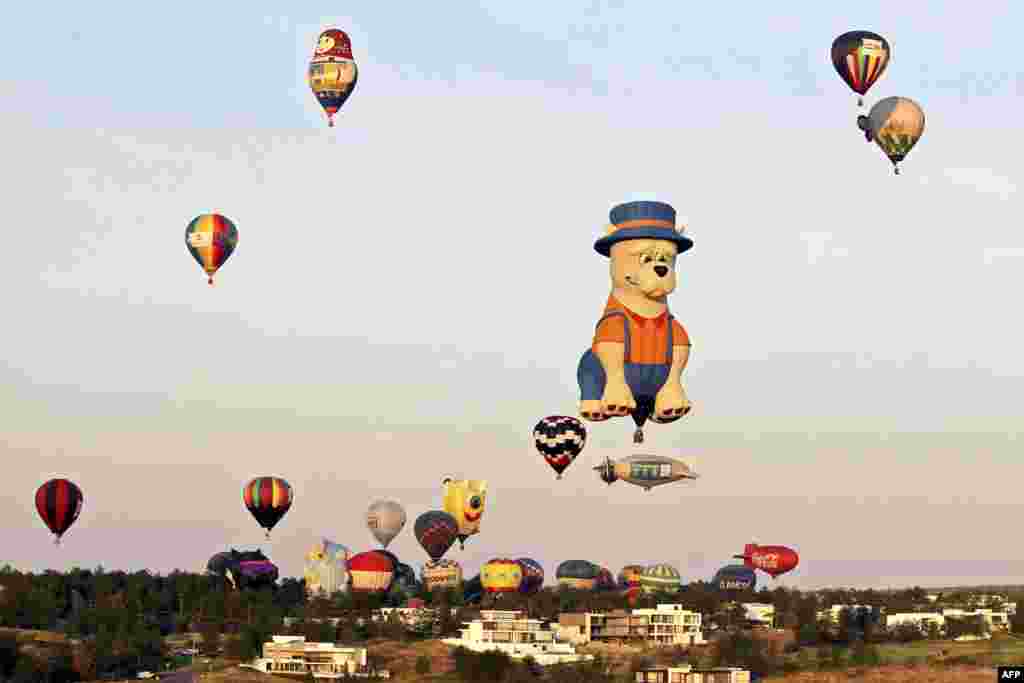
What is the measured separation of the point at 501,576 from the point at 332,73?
184 feet

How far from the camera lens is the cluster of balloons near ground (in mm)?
90062

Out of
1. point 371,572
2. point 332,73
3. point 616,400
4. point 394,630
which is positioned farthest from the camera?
point 371,572

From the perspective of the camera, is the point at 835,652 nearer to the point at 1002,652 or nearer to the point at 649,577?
the point at 1002,652

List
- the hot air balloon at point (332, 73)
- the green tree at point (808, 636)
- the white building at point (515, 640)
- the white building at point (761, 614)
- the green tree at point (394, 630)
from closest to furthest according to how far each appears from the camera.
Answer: the hot air balloon at point (332, 73) < the white building at point (515, 640) < the green tree at point (394, 630) < the green tree at point (808, 636) < the white building at point (761, 614)

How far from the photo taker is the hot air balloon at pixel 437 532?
5404 inches

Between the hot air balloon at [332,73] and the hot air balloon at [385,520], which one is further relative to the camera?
the hot air balloon at [385,520]

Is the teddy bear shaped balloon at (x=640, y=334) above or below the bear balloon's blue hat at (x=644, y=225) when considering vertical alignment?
below

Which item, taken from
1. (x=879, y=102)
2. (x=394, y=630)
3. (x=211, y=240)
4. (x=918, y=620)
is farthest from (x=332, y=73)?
(x=918, y=620)

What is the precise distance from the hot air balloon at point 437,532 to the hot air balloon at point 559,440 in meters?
35.9

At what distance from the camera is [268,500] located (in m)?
125

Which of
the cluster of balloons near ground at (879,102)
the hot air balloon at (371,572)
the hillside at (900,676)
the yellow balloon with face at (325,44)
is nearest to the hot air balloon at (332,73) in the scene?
the yellow balloon with face at (325,44)

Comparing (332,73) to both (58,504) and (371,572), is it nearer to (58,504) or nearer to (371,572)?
(58,504)

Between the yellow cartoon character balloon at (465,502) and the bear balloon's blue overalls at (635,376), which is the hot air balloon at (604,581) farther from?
the bear balloon's blue overalls at (635,376)

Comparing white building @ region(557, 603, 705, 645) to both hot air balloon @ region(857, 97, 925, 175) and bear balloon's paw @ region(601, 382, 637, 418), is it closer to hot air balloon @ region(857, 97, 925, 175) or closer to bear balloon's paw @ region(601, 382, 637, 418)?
hot air balloon @ region(857, 97, 925, 175)
